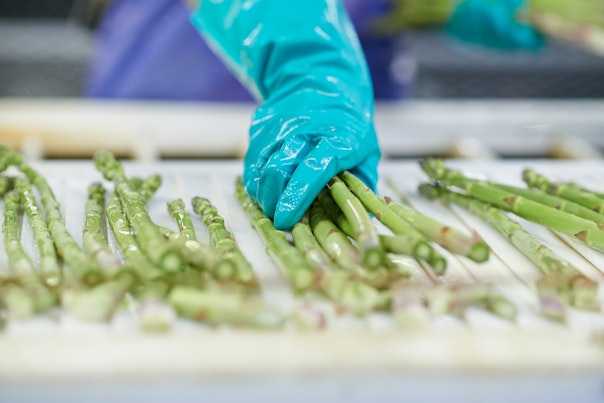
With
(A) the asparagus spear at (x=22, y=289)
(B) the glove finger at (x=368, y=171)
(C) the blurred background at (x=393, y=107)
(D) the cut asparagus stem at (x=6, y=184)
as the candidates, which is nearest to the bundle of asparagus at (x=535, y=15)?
(C) the blurred background at (x=393, y=107)

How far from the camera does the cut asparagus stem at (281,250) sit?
1.24m

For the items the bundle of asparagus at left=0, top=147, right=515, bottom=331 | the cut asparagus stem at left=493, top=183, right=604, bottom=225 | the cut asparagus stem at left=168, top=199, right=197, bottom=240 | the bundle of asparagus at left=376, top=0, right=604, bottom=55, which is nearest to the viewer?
the bundle of asparagus at left=0, top=147, right=515, bottom=331

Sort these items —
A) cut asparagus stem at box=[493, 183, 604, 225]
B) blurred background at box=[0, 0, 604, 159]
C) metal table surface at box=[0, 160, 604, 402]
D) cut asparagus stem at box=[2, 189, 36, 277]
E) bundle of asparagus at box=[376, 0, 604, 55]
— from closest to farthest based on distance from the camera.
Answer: metal table surface at box=[0, 160, 604, 402] < cut asparagus stem at box=[2, 189, 36, 277] < cut asparagus stem at box=[493, 183, 604, 225] < blurred background at box=[0, 0, 604, 159] < bundle of asparagus at box=[376, 0, 604, 55]

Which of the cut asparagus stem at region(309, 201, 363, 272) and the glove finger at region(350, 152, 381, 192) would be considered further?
the glove finger at region(350, 152, 381, 192)

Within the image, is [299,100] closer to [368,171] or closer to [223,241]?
[368,171]

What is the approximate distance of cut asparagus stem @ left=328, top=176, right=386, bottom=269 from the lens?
1262 mm

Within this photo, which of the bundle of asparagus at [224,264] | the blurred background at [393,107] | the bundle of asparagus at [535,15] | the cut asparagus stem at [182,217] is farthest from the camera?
the bundle of asparagus at [535,15]

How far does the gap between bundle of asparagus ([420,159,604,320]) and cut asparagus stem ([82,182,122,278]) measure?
0.70 m

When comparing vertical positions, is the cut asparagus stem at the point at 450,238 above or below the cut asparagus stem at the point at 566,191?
above

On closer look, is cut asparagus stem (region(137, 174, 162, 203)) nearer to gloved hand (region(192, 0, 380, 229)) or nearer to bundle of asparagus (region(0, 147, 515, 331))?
bundle of asparagus (region(0, 147, 515, 331))

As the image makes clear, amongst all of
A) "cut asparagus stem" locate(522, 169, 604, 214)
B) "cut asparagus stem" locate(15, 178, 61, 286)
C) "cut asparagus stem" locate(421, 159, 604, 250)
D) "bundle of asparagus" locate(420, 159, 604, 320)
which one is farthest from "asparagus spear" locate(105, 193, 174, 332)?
"cut asparagus stem" locate(522, 169, 604, 214)

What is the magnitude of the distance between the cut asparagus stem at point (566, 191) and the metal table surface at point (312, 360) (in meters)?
0.40

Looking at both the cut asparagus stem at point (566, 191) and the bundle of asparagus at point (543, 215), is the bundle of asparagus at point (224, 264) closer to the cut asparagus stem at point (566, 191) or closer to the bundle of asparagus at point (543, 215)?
the bundle of asparagus at point (543, 215)

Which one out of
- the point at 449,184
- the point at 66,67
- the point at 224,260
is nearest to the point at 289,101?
the point at 449,184
